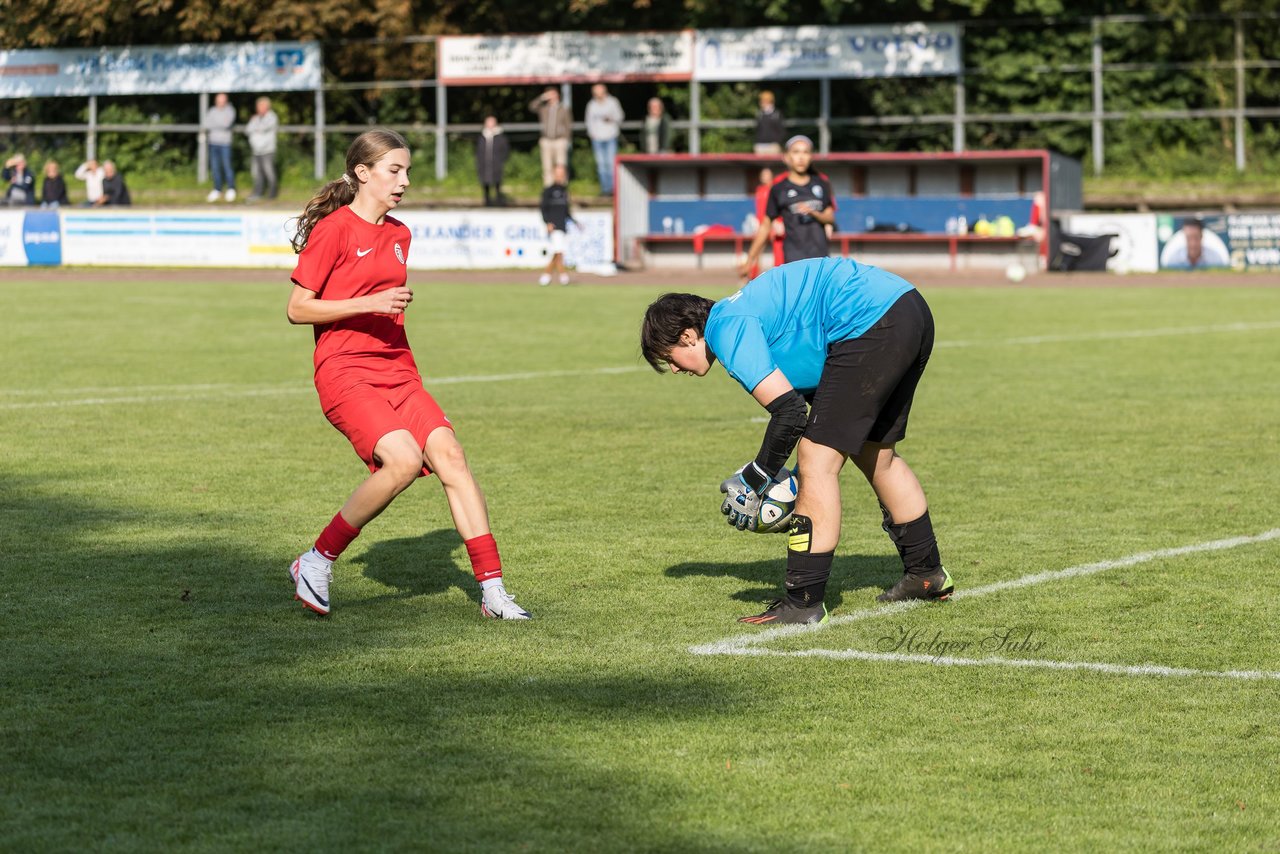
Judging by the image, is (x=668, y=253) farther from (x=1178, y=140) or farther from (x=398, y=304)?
(x=398, y=304)

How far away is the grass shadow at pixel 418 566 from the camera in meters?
7.70

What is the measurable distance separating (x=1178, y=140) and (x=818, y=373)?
35810mm

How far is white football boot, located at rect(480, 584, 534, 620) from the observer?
22.9 ft

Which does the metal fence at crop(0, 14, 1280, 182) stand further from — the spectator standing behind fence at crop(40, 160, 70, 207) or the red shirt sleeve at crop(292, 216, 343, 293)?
the red shirt sleeve at crop(292, 216, 343, 293)

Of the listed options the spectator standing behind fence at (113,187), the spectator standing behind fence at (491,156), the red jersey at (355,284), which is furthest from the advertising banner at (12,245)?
the red jersey at (355,284)

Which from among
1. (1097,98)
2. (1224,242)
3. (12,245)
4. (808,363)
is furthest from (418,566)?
(1097,98)

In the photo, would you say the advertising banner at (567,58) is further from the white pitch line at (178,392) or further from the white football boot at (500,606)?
the white football boot at (500,606)

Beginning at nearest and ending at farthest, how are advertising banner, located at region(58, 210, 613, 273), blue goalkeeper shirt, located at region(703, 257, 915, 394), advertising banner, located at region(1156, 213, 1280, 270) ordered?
blue goalkeeper shirt, located at region(703, 257, 915, 394)
advertising banner, located at region(1156, 213, 1280, 270)
advertising banner, located at region(58, 210, 613, 273)

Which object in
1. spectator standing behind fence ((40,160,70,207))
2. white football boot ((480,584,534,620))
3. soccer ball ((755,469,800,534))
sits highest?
spectator standing behind fence ((40,160,70,207))

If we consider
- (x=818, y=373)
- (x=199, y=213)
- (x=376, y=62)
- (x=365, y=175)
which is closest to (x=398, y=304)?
(x=365, y=175)

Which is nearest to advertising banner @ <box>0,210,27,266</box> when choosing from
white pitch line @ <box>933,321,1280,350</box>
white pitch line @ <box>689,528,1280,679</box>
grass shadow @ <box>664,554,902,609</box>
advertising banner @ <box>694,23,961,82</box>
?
advertising banner @ <box>694,23,961,82</box>

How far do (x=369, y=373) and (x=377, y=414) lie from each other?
0.68ft

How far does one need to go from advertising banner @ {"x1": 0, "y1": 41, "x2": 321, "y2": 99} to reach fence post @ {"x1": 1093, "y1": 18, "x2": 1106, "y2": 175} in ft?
55.5

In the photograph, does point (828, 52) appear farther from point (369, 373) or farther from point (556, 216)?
point (369, 373)
